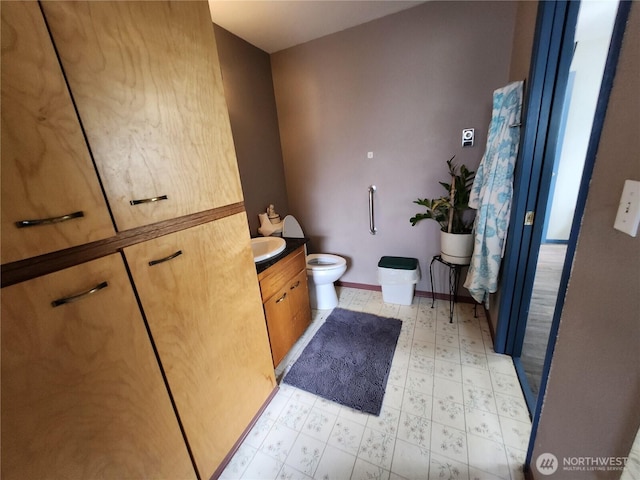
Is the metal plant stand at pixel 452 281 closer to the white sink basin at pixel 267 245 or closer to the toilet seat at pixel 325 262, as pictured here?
the toilet seat at pixel 325 262

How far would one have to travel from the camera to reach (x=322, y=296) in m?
2.37

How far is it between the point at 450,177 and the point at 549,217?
2.57 meters

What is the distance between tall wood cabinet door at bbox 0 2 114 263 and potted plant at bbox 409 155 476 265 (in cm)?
204

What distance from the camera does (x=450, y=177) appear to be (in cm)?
208

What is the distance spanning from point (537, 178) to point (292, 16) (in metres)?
2.00

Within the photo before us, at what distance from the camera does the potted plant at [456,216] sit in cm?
186

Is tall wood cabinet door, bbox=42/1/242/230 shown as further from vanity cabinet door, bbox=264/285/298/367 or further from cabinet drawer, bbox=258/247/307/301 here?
vanity cabinet door, bbox=264/285/298/367

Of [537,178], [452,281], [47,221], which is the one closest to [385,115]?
[537,178]

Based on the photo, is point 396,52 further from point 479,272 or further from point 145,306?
point 145,306

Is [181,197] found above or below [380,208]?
above

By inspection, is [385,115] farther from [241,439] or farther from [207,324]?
[241,439]

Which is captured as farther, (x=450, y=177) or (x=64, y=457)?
(x=450, y=177)

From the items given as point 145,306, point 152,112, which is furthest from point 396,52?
point 145,306

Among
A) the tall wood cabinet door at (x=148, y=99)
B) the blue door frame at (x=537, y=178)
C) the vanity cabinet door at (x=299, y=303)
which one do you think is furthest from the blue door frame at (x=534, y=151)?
the tall wood cabinet door at (x=148, y=99)
